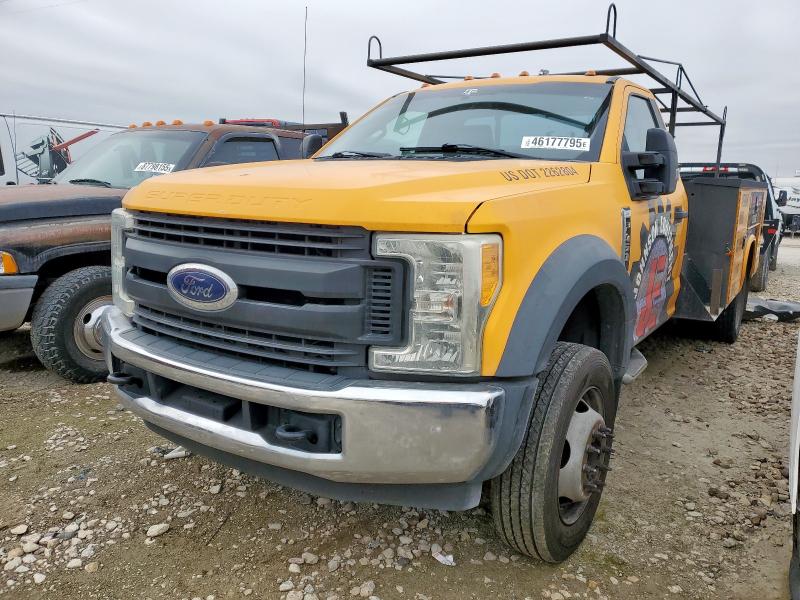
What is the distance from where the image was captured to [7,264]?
3881mm

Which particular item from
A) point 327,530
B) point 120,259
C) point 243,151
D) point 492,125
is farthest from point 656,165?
point 243,151

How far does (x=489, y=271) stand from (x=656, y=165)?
1579mm

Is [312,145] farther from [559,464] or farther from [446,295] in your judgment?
[559,464]

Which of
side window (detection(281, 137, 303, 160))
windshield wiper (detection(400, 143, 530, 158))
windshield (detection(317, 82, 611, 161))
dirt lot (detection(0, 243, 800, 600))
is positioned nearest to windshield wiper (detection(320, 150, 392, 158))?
windshield (detection(317, 82, 611, 161))

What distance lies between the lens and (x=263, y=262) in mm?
1982

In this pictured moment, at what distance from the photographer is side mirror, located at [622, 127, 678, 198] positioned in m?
2.97

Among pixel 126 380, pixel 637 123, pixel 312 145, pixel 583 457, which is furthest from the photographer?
pixel 312 145

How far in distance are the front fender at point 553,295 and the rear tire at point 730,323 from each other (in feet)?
11.7

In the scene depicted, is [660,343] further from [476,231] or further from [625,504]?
[476,231]

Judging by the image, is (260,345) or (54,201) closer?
(260,345)

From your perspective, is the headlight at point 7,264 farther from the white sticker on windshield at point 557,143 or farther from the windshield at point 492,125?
the white sticker on windshield at point 557,143

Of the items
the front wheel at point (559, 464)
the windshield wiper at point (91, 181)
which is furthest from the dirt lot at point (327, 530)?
A: the windshield wiper at point (91, 181)

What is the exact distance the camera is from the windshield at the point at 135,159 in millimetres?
4941

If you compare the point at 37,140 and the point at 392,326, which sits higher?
the point at 37,140
